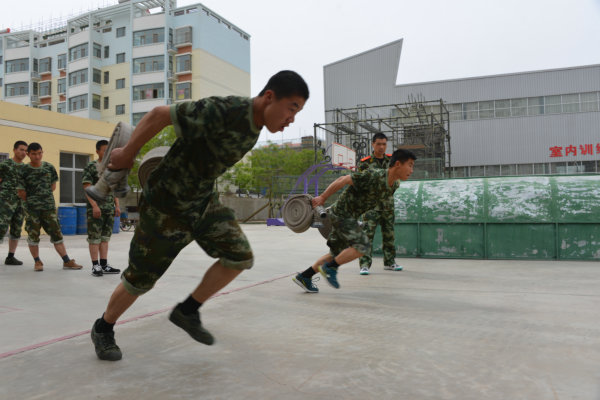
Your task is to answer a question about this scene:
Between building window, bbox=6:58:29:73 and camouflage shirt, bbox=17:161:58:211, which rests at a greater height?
building window, bbox=6:58:29:73

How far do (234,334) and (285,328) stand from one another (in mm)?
394

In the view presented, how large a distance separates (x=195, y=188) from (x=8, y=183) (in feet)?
19.5

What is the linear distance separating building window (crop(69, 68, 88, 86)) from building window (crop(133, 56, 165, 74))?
6.17m

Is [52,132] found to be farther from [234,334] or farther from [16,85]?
[16,85]

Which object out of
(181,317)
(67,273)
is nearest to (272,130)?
(181,317)

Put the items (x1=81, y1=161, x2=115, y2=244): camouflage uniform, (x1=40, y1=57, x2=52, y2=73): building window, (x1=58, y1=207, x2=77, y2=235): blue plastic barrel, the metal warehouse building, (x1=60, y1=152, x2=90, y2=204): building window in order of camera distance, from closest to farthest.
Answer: (x1=81, y1=161, x2=115, y2=244): camouflage uniform
(x1=58, y1=207, x2=77, y2=235): blue plastic barrel
(x1=60, y1=152, x2=90, y2=204): building window
the metal warehouse building
(x1=40, y1=57, x2=52, y2=73): building window

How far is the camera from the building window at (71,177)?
17.8m

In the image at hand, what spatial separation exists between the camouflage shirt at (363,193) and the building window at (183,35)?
149ft

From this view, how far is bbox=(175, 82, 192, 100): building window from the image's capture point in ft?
149

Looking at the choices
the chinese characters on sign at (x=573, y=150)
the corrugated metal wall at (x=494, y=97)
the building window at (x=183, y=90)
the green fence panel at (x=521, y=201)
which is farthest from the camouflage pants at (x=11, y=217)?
the building window at (x=183, y=90)

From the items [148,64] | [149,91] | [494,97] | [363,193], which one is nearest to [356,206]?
[363,193]

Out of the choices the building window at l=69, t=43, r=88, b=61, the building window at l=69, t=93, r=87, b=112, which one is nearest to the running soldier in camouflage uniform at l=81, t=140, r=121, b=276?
the building window at l=69, t=93, r=87, b=112

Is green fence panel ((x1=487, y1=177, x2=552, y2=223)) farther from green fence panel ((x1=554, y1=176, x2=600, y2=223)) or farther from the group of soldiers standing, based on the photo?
the group of soldiers standing

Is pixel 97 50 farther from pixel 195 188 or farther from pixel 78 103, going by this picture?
pixel 195 188
